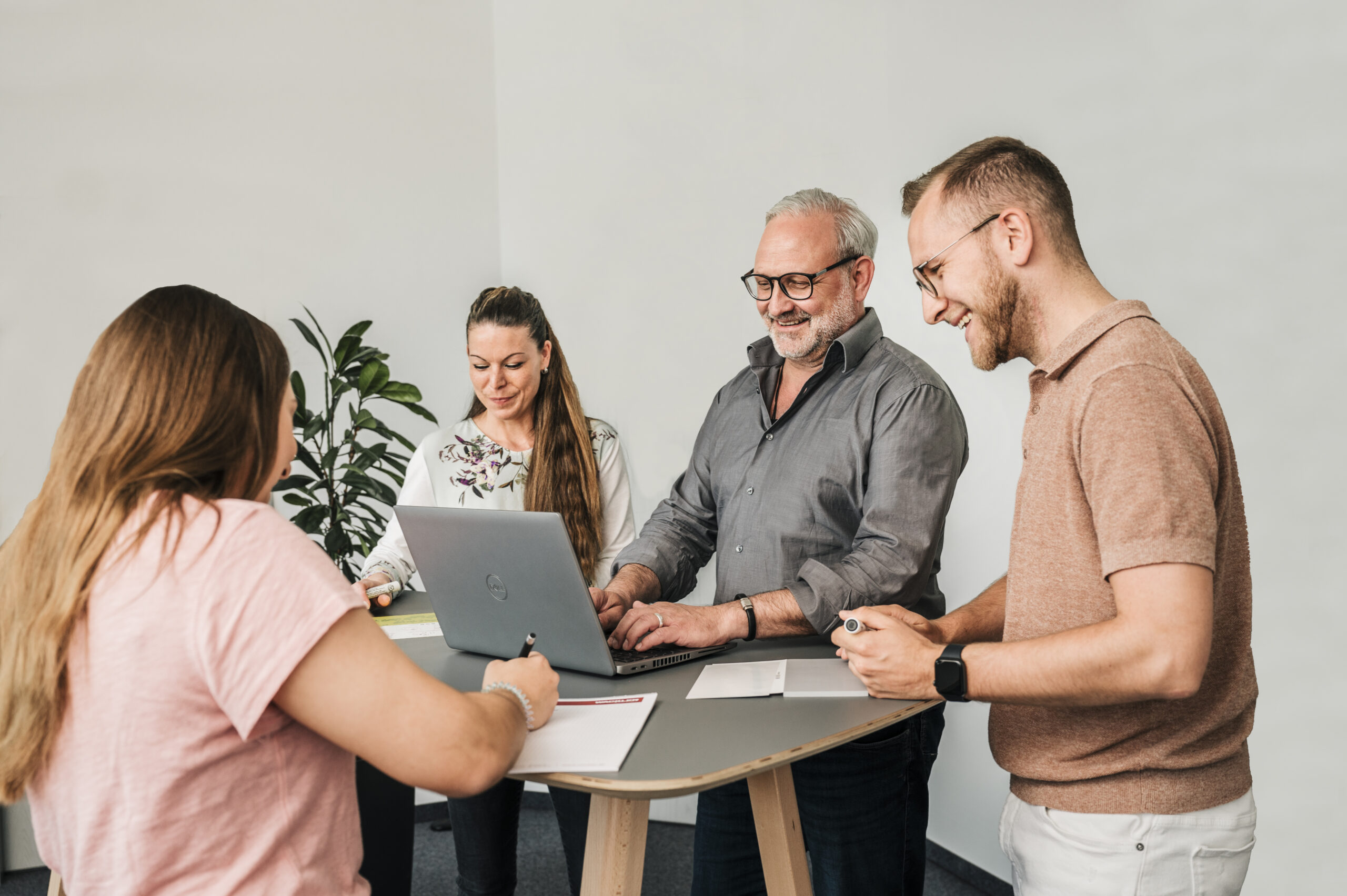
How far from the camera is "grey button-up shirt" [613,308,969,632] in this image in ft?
5.51

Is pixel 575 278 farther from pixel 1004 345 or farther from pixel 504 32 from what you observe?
pixel 1004 345

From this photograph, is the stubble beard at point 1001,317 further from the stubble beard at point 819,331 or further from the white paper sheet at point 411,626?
the white paper sheet at point 411,626

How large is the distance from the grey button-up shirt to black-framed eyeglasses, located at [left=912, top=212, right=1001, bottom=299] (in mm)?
359

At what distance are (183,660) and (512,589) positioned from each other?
0.57 metres

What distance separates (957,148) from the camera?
2670mm

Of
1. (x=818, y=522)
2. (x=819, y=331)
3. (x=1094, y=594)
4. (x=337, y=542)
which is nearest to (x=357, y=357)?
(x=337, y=542)

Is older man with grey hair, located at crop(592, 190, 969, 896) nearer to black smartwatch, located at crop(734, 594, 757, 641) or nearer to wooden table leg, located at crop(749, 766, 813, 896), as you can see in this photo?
black smartwatch, located at crop(734, 594, 757, 641)

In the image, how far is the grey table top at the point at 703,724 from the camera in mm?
1044

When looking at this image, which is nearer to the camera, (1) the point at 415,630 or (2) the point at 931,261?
(2) the point at 931,261

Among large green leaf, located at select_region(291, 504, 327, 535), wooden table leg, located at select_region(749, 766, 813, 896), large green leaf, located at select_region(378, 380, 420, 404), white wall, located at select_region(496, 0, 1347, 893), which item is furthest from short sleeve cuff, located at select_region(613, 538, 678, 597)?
large green leaf, located at select_region(291, 504, 327, 535)

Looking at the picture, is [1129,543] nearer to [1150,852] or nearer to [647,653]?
[1150,852]

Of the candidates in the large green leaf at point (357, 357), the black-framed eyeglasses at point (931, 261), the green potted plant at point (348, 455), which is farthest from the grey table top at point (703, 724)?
the large green leaf at point (357, 357)

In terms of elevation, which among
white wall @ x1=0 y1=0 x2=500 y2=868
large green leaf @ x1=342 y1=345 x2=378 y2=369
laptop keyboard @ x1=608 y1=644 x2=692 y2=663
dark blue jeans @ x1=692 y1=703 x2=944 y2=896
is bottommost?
dark blue jeans @ x1=692 y1=703 x2=944 y2=896

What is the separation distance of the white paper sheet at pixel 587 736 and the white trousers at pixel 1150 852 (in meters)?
0.58
